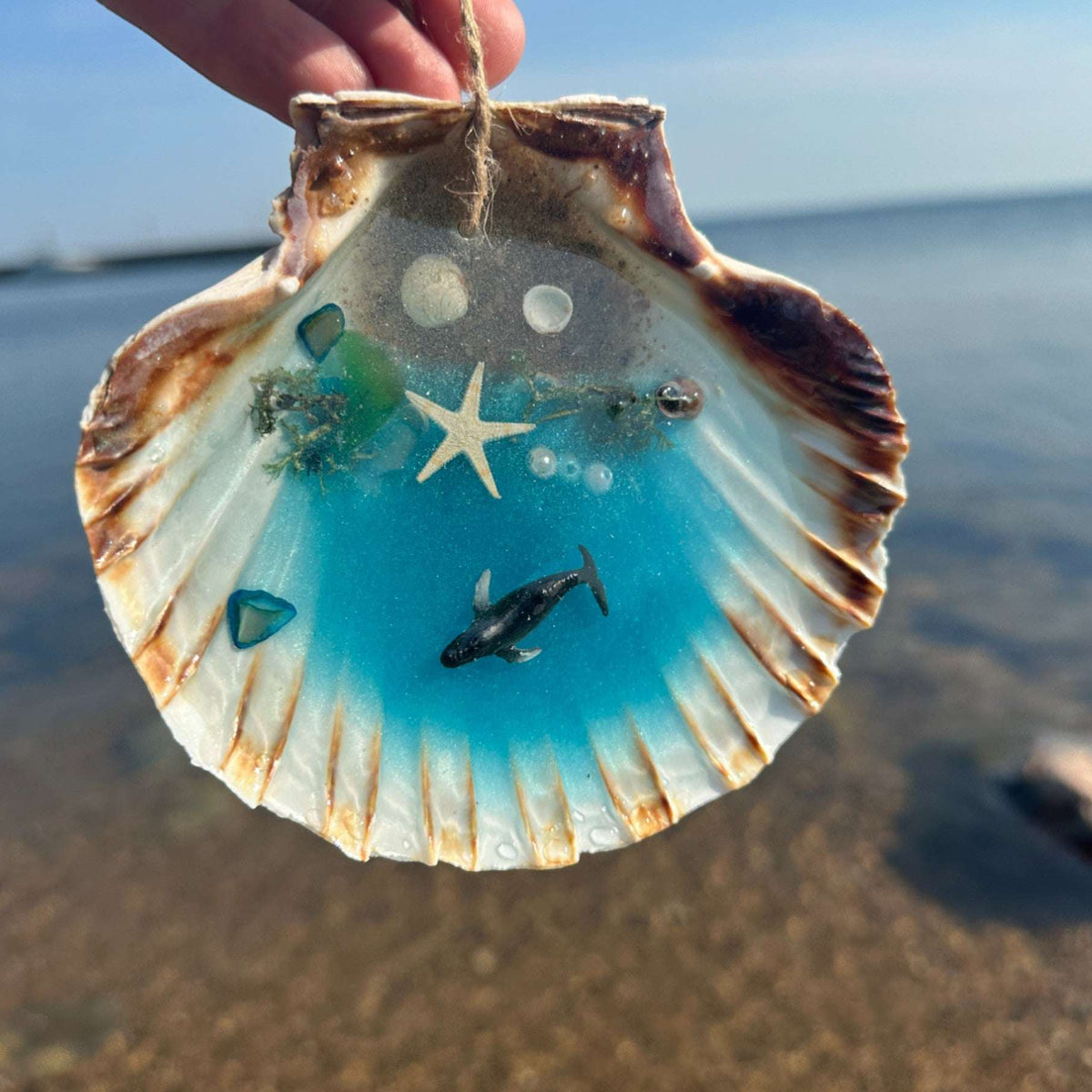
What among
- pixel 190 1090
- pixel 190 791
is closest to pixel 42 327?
pixel 190 791

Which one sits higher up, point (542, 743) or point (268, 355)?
point (268, 355)

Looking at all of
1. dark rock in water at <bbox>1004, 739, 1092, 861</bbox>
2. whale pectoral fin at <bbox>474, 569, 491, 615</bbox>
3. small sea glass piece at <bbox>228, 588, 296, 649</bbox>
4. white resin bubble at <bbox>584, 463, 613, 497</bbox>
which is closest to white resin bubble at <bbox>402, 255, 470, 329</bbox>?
white resin bubble at <bbox>584, 463, 613, 497</bbox>

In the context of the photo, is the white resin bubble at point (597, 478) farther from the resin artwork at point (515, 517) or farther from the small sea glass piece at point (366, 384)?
the small sea glass piece at point (366, 384)

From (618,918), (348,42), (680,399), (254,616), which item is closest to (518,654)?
(254,616)

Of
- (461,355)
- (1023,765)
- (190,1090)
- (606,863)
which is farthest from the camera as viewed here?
(1023,765)

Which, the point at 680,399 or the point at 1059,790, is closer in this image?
the point at 680,399

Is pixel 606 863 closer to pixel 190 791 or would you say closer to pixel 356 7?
pixel 190 791

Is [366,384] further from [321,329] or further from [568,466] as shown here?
[568,466]
